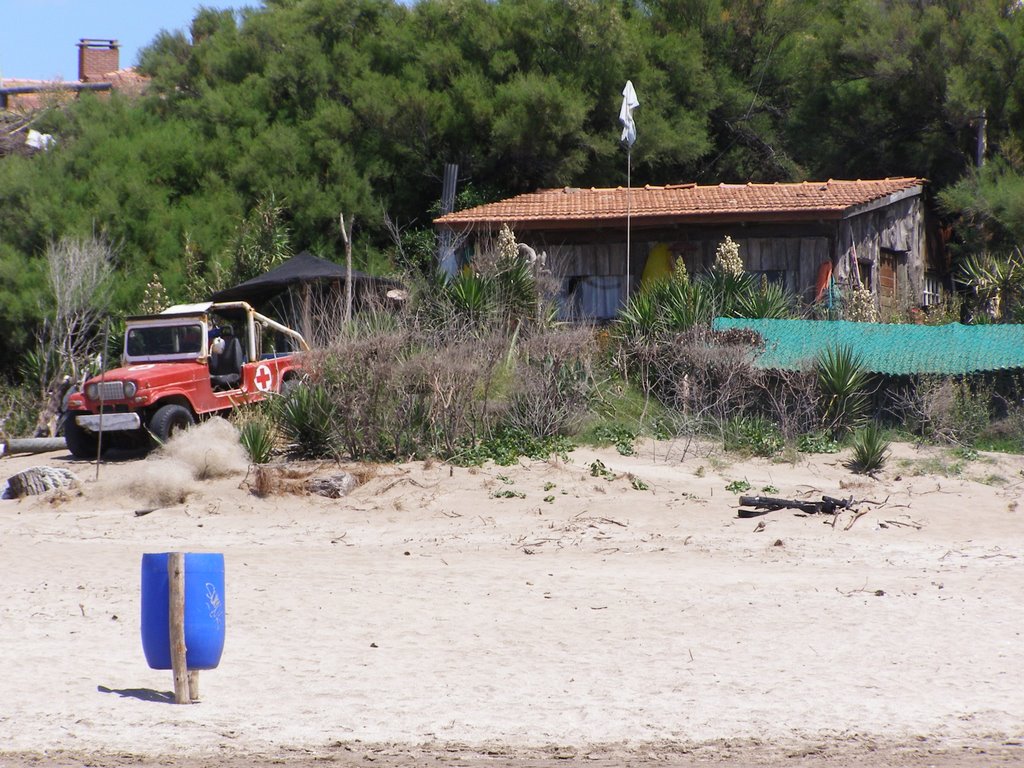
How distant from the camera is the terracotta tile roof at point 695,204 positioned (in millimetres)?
20859

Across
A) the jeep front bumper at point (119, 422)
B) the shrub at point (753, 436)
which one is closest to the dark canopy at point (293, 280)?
the jeep front bumper at point (119, 422)

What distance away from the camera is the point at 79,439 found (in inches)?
667

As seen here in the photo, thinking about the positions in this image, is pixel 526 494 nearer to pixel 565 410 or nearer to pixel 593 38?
pixel 565 410

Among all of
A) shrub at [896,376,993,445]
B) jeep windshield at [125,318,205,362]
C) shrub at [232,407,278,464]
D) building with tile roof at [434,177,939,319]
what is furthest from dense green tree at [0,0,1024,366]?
shrub at [232,407,278,464]

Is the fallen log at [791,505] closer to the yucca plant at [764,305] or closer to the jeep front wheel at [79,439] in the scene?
the yucca plant at [764,305]

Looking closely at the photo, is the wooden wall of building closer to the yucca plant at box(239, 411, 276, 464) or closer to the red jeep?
the red jeep

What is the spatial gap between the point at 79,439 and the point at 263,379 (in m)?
2.68

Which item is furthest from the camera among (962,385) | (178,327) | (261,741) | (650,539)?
(178,327)

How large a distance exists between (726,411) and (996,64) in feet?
46.5

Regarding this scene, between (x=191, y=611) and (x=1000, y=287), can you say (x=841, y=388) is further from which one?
(x=191, y=611)

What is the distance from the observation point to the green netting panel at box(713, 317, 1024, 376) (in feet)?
50.6

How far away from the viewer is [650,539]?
11898mm

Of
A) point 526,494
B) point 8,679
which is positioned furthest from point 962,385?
point 8,679

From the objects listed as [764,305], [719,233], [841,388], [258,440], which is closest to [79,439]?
[258,440]
